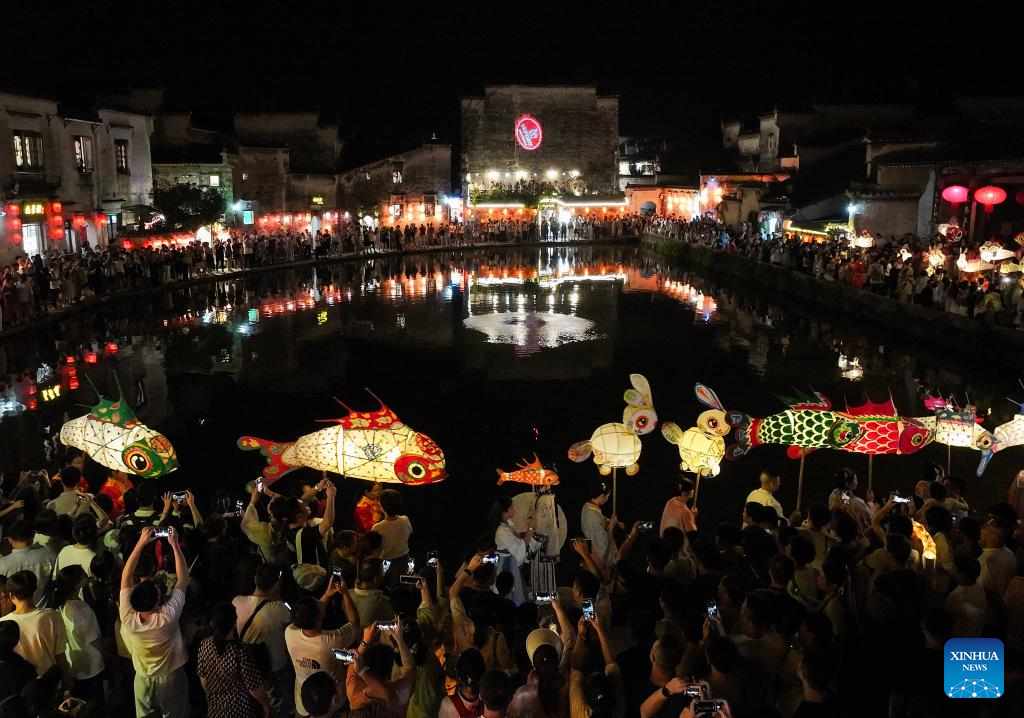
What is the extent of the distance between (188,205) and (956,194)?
2471 centimetres

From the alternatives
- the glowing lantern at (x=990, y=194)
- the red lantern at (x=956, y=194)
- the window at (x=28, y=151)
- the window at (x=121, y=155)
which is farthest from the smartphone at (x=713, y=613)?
the window at (x=121, y=155)

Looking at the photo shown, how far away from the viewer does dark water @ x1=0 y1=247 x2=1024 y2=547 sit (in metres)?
10.6

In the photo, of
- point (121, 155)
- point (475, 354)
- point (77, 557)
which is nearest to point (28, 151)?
point (121, 155)

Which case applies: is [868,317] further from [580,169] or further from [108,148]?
[580,169]

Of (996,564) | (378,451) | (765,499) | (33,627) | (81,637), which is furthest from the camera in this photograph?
(765,499)

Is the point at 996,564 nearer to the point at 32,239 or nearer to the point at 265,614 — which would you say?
the point at 265,614

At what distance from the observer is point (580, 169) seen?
166ft

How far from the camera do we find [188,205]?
32219 mm

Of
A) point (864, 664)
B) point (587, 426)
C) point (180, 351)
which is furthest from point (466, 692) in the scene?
point (180, 351)

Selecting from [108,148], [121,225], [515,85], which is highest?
[515,85]

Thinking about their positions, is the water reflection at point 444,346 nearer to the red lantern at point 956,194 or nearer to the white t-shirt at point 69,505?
the red lantern at point 956,194

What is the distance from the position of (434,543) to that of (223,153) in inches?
1204

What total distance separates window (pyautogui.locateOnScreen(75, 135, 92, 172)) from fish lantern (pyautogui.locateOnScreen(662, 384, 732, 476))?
2502 cm

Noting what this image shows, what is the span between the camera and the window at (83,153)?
27016 millimetres
